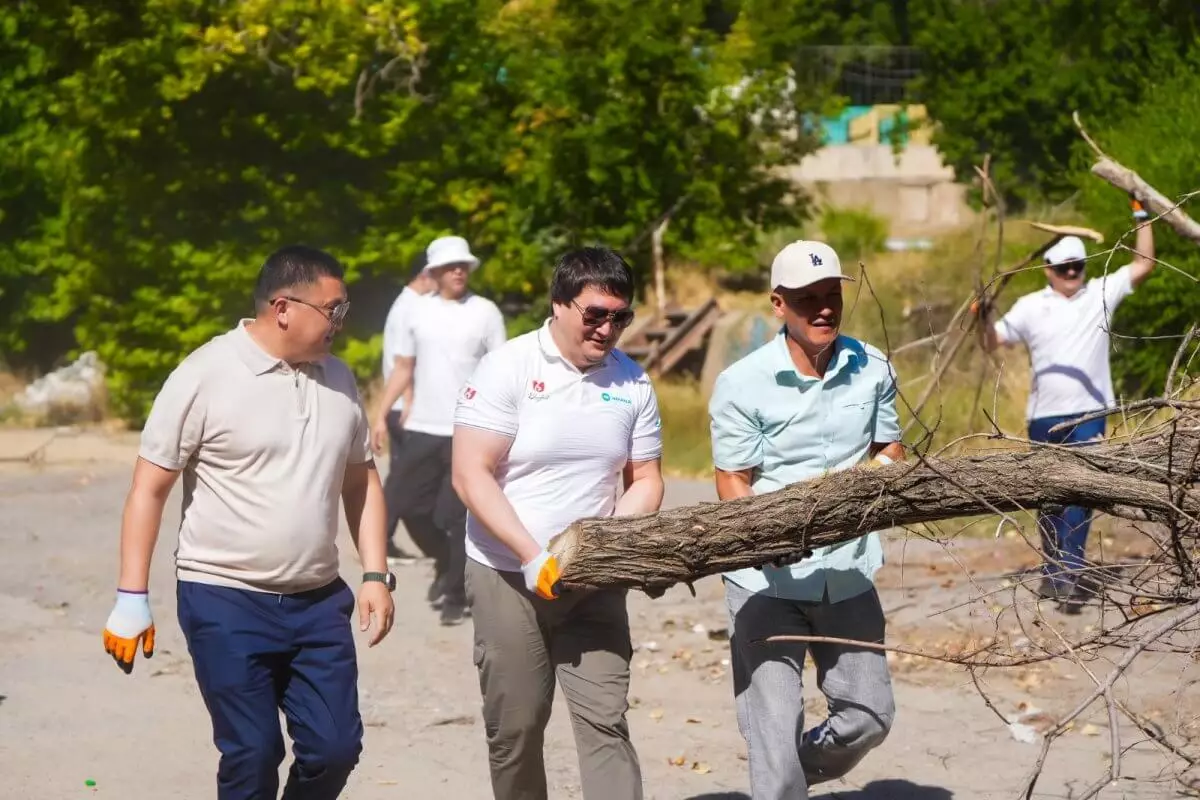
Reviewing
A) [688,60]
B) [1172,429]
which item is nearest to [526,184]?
[688,60]

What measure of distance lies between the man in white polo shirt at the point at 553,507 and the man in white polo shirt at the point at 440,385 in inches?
138

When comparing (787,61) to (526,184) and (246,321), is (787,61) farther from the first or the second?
(246,321)

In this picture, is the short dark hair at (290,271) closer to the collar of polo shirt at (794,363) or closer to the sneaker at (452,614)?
the collar of polo shirt at (794,363)

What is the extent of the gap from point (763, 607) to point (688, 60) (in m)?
10.5

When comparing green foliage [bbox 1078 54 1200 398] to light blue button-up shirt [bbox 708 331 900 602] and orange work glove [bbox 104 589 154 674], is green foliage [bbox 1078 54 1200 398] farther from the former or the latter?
orange work glove [bbox 104 589 154 674]

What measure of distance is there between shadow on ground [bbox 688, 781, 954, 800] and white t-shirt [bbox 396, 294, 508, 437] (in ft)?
9.78

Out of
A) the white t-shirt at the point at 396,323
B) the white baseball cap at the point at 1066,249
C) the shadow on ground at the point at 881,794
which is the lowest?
the shadow on ground at the point at 881,794

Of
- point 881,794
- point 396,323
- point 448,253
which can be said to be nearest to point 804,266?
point 881,794

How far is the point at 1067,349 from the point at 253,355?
475 centimetres

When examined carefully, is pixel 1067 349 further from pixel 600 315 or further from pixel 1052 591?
pixel 600 315

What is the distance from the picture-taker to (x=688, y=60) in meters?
14.6

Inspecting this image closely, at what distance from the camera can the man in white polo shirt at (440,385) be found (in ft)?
26.9

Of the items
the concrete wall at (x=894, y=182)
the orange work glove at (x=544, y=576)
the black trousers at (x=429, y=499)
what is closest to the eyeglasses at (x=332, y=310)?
the orange work glove at (x=544, y=576)

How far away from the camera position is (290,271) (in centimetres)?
454
